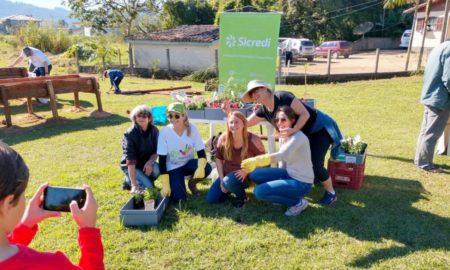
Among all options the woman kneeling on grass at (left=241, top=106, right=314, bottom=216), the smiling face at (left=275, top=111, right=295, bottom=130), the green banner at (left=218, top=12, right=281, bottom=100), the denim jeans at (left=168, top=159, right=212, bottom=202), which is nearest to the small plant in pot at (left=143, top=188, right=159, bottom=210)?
the denim jeans at (left=168, top=159, right=212, bottom=202)

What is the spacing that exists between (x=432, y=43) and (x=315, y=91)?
23.4m

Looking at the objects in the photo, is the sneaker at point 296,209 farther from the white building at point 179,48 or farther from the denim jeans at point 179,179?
the white building at point 179,48

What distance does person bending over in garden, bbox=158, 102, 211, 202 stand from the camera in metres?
4.27

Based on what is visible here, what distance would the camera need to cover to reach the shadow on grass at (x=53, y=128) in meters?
7.43

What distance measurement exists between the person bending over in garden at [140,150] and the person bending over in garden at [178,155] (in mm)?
212

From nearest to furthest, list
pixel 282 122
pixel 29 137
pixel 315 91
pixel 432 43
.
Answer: pixel 282 122, pixel 29 137, pixel 315 91, pixel 432 43

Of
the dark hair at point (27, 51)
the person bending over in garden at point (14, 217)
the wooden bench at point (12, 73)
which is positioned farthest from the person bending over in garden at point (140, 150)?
the wooden bench at point (12, 73)

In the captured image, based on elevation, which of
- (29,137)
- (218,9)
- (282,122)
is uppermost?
(218,9)

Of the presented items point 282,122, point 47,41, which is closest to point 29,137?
point 282,122

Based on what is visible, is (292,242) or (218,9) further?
(218,9)

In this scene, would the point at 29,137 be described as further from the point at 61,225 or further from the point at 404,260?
the point at 404,260

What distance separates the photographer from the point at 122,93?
1291 cm

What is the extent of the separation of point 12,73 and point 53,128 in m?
4.25

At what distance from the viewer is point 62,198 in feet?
5.52
